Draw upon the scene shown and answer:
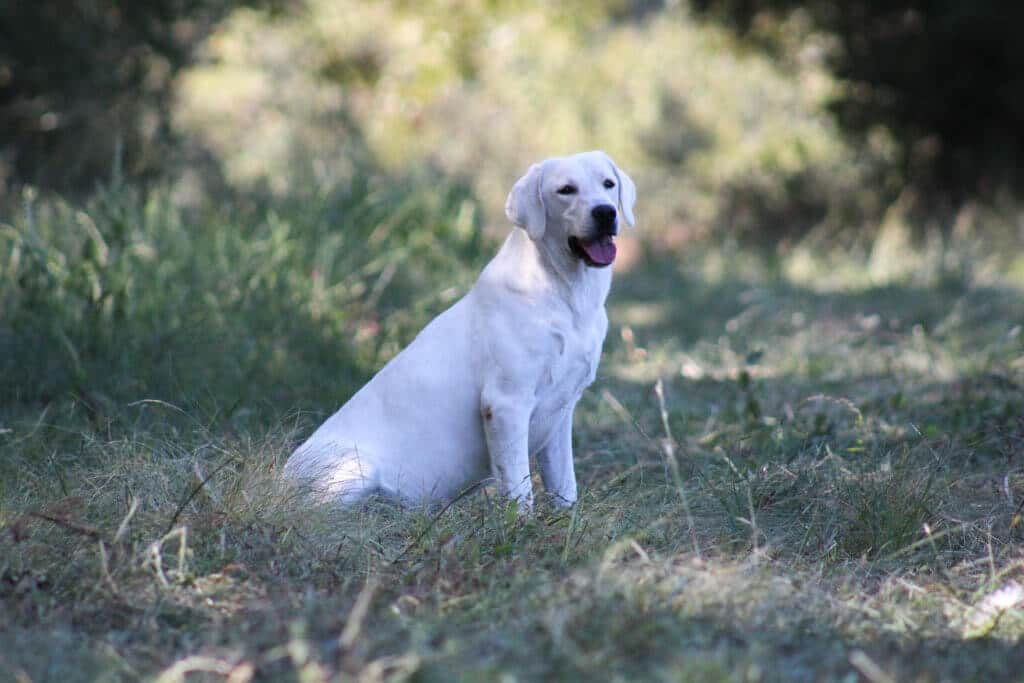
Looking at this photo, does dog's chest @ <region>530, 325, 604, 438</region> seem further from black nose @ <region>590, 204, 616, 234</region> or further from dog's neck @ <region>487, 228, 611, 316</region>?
black nose @ <region>590, 204, 616, 234</region>

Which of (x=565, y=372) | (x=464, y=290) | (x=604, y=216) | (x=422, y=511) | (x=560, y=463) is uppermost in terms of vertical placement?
(x=604, y=216)

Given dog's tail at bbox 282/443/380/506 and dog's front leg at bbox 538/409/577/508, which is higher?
dog's tail at bbox 282/443/380/506

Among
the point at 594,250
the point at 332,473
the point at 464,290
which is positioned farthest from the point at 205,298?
the point at 594,250

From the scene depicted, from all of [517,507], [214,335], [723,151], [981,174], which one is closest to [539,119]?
[723,151]

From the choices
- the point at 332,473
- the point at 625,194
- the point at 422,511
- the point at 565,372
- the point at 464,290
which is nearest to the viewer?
the point at 422,511

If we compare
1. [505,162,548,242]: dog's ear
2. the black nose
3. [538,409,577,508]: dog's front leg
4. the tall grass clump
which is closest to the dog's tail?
the tall grass clump

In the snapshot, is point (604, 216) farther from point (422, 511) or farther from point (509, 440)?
point (422, 511)

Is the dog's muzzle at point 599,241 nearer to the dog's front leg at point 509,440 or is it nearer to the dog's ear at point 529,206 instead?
the dog's ear at point 529,206

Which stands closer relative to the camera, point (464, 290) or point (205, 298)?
point (205, 298)

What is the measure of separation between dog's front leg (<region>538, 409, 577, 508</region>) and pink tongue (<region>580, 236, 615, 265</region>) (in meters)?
0.55

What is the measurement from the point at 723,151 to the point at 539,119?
7.01 ft

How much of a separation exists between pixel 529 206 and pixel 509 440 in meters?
0.76

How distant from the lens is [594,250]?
3781 millimetres

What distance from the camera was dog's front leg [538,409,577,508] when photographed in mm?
4012
